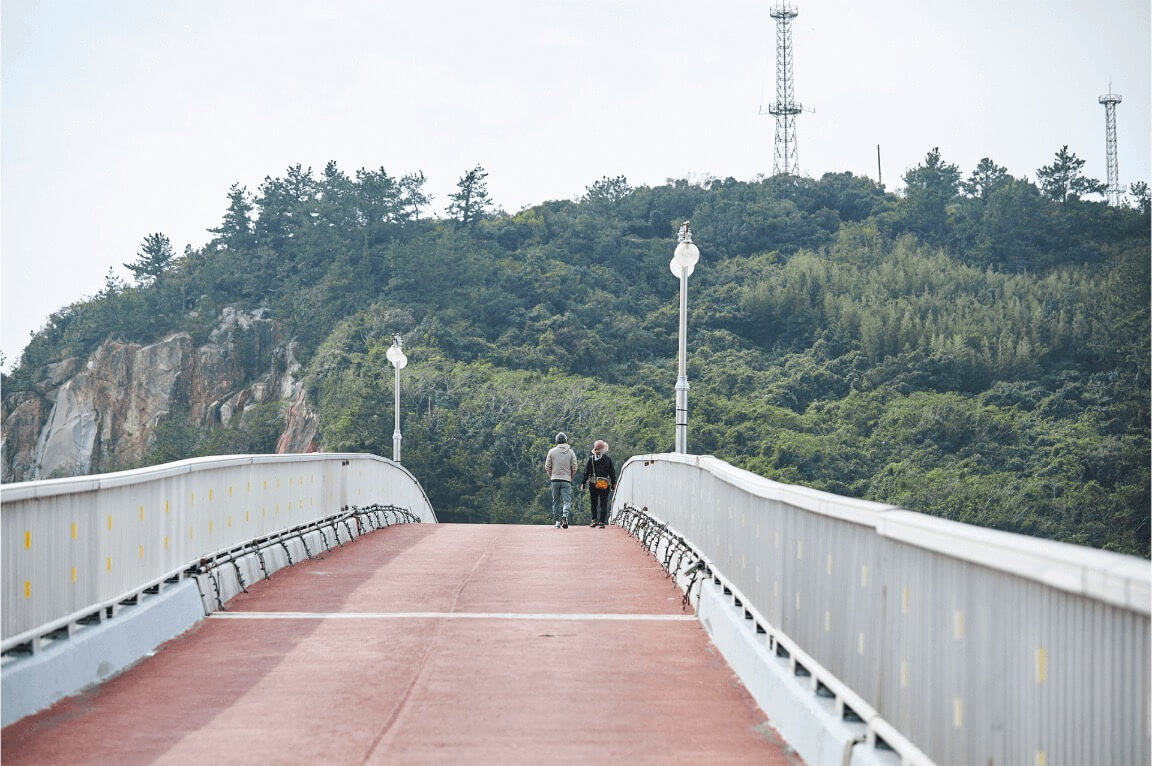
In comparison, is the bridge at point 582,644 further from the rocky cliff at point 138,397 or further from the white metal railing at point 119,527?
the rocky cliff at point 138,397

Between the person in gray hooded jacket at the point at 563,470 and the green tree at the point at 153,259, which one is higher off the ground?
the green tree at the point at 153,259

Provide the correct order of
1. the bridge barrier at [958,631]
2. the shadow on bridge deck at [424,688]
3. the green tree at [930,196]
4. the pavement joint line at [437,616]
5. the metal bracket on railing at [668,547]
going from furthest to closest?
the green tree at [930,196], the metal bracket on railing at [668,547], the pavement joint line at [437,616], the shadow on bridge deck at [424,688], the bridge barrier at [958,631]

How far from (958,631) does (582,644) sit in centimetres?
572

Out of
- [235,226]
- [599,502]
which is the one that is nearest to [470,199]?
[235,226]

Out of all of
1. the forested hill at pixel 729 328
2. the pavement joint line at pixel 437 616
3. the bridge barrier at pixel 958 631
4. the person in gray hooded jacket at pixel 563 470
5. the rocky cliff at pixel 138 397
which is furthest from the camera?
the rocky cliff at pixel 138 397

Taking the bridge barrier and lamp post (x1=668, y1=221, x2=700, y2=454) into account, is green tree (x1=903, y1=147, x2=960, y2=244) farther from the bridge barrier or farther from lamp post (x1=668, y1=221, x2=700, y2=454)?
the bridge barrier

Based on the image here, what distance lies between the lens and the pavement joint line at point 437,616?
11.9 m

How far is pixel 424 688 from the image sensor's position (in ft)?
29.0

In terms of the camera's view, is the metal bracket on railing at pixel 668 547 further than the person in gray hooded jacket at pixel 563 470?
No

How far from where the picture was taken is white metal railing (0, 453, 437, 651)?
813cm

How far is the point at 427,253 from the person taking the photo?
10381cm

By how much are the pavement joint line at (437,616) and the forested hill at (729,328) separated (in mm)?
58215

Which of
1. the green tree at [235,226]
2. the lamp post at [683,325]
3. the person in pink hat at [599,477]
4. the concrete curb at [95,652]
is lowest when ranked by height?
the concrete curb at [95,652]

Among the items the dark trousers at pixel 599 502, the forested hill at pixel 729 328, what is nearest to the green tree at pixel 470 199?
the forested hill at pixel 729 328
